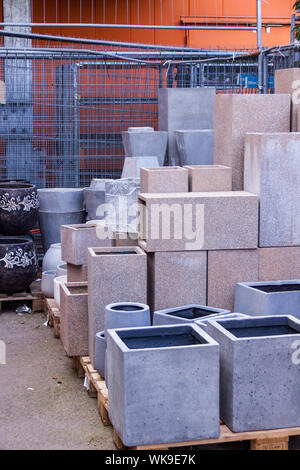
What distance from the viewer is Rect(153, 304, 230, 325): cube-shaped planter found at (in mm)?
4570

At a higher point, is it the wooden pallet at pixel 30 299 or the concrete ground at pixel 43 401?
the wooden pallet at pixel 30 299

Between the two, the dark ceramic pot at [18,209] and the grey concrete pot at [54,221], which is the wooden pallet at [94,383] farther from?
the grey concrete pot at [54,221]

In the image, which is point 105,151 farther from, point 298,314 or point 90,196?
point 298,314

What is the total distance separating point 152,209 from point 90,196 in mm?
3050

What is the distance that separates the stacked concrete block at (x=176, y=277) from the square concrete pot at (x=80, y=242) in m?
0.94

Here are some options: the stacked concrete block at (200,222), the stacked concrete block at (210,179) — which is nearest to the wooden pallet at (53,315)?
the stacked concrete block at (200,222)

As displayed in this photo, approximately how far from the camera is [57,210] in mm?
8039

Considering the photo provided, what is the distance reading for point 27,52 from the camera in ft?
27.1

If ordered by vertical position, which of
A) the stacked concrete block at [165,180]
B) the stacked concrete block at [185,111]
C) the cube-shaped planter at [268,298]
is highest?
the stacked concrete block at [185,111]

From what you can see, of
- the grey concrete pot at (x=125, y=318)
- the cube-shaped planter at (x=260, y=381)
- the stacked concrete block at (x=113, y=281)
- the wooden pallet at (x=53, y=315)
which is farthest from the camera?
the wooden pallet at (x=53, y=315)

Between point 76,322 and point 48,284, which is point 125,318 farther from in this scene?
point 48,284

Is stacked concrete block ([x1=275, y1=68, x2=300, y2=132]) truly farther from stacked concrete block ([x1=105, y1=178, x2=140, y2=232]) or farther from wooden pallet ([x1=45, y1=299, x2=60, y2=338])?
wooden pallet ([x1=45, y1=299, x2=60, y2=338])

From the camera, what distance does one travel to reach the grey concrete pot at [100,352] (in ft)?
15.3

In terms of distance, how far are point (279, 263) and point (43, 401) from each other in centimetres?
191
